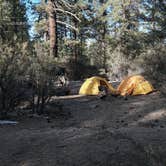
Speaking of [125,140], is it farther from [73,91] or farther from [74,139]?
[73,91]

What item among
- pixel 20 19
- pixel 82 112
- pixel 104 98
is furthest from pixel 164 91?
pixel 20 19

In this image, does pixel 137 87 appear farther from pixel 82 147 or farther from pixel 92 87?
pixel 82 147

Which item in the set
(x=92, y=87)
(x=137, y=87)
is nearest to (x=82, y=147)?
(x=137, y=87)

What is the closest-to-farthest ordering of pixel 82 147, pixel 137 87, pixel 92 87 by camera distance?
pixel 82 147 → pixel 137 87 → pixel 92 87

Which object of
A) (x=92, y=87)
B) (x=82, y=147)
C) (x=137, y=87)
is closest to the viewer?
(x=82, y=147)

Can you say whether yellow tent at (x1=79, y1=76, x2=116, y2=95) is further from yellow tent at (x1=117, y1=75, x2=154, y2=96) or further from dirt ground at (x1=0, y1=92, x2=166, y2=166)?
dirt ground at (x1=0, y1=92, x2=166, y2=166)

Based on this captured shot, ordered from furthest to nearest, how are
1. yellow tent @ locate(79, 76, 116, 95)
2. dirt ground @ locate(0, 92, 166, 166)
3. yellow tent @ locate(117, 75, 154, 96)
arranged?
yellow tent @ locate(79, 76, 116, 95)
yellow tent @ locate(117, 75, 154, 96)
dirt ground @ locate(0, 92, 166, 166)

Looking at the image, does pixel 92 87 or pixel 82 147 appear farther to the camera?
pixel 92 87

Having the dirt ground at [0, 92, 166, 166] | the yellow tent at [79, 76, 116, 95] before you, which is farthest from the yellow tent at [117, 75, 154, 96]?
the dirt ground at [0, 92, 166, 166]

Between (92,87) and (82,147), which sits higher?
(92,87)

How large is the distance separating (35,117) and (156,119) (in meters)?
3.25

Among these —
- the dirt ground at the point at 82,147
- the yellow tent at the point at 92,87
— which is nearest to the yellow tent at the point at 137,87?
the yellow tent at the point at 92,87

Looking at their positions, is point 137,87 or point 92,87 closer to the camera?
point 137,87

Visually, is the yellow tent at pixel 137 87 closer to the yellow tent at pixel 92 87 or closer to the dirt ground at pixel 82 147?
the yellow tent at pixel 92 87
